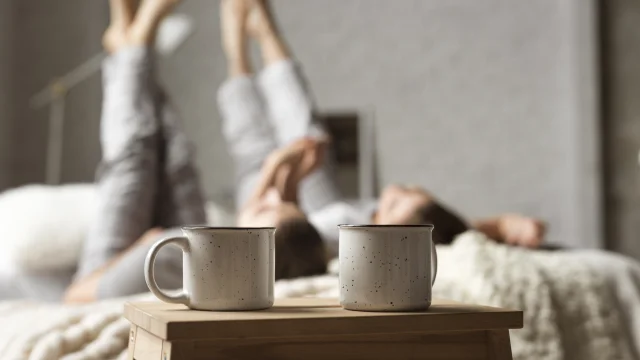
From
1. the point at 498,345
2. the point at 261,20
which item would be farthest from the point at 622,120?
the point at 498,345

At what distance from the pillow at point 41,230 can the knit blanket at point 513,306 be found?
450 mm

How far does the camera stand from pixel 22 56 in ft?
9.87

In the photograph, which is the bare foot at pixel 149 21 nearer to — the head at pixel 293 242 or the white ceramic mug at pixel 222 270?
the head at pixel 293 242

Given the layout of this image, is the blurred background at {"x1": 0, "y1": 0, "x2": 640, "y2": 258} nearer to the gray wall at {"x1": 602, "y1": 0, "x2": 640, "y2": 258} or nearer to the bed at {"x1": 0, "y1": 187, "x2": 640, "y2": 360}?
the gray wall at {"x1": 602, "y1": 0, "x2": 640, "y2": 258}

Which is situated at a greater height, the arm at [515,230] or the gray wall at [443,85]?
the gray wall at [443,85]

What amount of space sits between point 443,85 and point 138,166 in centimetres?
176

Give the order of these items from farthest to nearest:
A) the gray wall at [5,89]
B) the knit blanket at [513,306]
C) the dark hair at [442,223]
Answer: the gray wall at [5,89]
the dark hair at [442,223]
the knit blanket at [513,306]

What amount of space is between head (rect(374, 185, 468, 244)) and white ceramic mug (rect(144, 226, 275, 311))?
2.47 feet

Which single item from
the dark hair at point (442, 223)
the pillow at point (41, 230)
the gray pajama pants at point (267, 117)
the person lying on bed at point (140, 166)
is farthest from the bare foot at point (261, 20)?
the dark hair at point (442, 223)

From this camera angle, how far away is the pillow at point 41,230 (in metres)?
1.79

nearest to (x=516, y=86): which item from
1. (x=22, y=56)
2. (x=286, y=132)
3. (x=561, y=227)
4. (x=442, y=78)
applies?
(x=442, y=78)

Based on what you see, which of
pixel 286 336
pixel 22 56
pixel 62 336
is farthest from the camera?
pixel 22 56

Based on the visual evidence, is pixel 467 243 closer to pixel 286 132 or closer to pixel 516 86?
pixel 286 132

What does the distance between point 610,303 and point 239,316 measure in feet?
2.61
